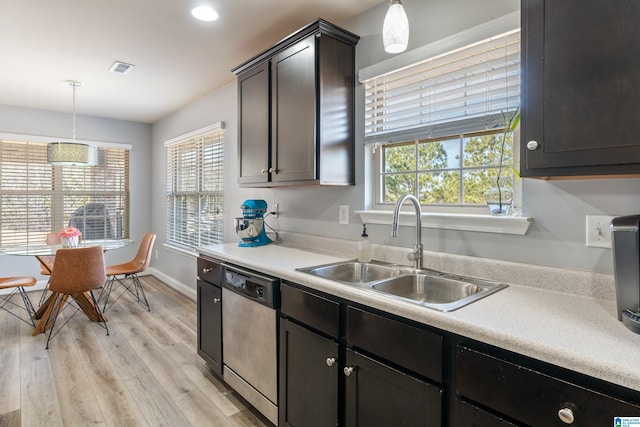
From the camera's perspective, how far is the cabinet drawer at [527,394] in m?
0.83

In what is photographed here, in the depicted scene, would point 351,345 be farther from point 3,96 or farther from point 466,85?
point 3,96

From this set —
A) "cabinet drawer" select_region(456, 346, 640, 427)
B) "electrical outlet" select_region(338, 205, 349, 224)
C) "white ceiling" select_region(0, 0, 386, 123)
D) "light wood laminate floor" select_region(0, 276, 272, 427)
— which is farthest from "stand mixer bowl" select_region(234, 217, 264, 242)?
"cabinet drawer" select_region(456, 346, 640, 427)

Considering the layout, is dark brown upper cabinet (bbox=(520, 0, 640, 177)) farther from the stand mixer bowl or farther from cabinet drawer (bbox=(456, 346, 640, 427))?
the stand mixer bowl

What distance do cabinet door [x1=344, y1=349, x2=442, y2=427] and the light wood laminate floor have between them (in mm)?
907

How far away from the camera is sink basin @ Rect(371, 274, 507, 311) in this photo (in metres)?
1.54

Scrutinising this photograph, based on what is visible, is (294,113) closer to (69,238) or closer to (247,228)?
(247,228)

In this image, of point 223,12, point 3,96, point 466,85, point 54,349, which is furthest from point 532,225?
point 3,96

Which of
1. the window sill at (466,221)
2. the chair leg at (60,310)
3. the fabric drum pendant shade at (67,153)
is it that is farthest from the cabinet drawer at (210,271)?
the fabric drum pendant shade at (67,153)

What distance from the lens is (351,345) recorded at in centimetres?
143

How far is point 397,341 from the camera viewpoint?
125 cm

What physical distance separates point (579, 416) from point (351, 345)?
76 centimetres

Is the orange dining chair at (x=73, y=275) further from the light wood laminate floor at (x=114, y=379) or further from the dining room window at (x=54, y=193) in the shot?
the dining room window at (x=54, y=193)

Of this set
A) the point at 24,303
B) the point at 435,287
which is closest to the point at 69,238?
the point at 24,303

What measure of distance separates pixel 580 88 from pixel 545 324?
719 mm
